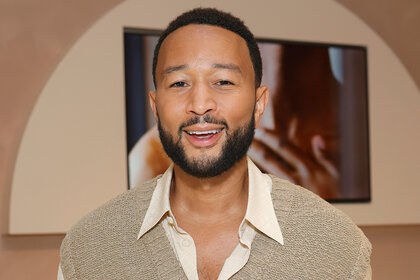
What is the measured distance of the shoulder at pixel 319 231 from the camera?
1.30 metres

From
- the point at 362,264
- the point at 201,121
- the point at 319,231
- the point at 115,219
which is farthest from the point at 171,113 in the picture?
the point at 362,264

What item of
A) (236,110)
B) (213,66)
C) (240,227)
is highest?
(213,66)

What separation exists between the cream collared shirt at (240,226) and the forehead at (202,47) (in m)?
0.30

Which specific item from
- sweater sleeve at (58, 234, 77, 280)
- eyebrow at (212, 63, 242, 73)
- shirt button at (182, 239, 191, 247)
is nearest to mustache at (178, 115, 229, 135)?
eyebrow at (212, 63, 242, 73)

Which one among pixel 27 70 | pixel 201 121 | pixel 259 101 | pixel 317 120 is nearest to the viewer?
pixel 201 121

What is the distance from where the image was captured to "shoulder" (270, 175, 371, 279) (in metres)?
1.30

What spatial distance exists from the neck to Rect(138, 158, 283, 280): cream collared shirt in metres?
0.03

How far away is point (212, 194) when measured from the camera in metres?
1.32

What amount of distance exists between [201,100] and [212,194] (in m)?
0.24

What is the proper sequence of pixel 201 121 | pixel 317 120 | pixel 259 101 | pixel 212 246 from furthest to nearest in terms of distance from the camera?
1. pixel 317 120
2. pixel 259 101
3. pixel 212 246
4. pixel 201 121

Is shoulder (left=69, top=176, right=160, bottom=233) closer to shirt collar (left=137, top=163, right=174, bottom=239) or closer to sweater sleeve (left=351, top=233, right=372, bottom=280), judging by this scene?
shirt collar (left=137, top=163, right=174, bottom=239)

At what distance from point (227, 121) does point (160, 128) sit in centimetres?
16

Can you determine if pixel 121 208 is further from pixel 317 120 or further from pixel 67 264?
pixel 317 120

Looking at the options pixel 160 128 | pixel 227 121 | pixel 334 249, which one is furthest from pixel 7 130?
pixel 334 249
